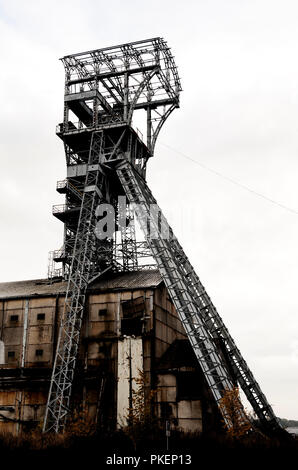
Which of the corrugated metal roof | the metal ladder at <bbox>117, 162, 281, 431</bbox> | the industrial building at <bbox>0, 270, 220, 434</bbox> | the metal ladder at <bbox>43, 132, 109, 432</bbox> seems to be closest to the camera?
the metal ladder at <bbox>117, 162, 281, 431</bbox>

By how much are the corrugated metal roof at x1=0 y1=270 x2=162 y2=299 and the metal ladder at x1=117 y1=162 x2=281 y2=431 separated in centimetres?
172

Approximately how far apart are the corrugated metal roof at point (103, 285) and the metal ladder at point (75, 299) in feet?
3.47

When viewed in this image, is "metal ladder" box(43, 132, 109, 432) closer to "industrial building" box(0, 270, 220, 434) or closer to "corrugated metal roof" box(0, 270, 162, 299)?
"industrial building" box(0, 270, 220, 434)

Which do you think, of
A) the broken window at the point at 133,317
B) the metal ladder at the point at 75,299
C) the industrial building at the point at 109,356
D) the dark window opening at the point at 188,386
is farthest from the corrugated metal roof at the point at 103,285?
the dark window opening at the point at 188,386

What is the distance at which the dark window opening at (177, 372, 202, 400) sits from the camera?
25.4 meters

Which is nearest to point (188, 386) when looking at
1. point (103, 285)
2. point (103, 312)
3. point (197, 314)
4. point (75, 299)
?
point (197, 314)

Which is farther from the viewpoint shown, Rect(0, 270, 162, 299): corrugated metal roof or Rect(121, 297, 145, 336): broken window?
Rect(0, 270, 162, 299): corrugated metal roof

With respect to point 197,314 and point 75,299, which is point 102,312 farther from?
point 197,314

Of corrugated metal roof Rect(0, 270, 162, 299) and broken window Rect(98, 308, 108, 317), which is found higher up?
corrugated metal roof Rect(0, 270, 162, 299)

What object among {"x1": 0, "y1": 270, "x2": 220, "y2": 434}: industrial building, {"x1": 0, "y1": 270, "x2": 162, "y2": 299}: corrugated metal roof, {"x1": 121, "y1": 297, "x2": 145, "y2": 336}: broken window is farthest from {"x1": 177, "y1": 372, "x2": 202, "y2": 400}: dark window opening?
{"x1": 0, "y1": 270, "x2": 162, "y2": 299}: corrugated metal roof

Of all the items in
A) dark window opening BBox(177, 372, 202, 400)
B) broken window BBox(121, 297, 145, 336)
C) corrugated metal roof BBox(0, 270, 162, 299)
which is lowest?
dark window opening BBox(177, 372, 202, 400)

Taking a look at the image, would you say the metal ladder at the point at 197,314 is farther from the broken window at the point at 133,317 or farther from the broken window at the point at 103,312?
the broken window at the point at 103,312

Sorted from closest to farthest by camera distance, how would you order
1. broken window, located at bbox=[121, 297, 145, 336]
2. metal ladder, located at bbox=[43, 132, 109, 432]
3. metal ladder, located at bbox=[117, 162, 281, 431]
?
1. metal ladder, located at bbox=[117, 162, 281, 431]
2. metal ladder, located at bbox=[43, 132, 109, 432]
3. broken window, located at bbox=[121, 297, 145, 336]
